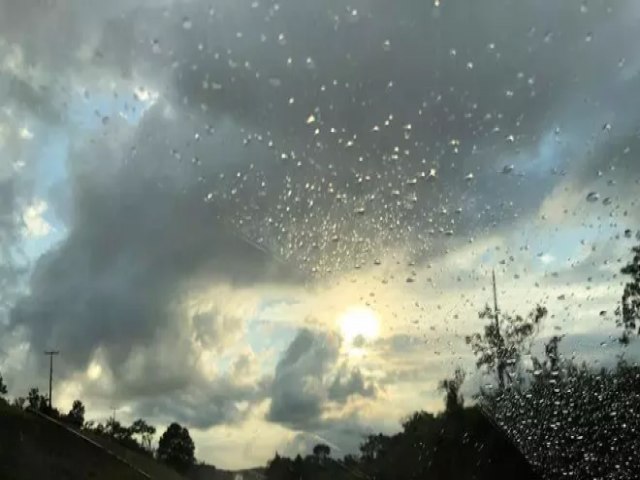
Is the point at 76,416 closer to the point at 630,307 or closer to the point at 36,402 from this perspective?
the point at 36,402

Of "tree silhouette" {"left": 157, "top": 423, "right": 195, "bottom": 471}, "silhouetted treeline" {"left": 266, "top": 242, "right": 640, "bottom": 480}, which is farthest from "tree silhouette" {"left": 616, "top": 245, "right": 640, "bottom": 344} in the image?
"tree silhouette" {"left": 157, "top": 423, "right": 195, "bottom": 471}

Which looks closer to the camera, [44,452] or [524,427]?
[44,452]

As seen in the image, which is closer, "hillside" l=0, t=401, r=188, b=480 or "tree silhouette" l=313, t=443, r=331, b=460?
"hillside" l=0, t=401, r=188, b=480

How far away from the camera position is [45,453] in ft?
35.1

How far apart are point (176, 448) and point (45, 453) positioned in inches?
61.8

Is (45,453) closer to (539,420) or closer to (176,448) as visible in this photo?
(176,448)

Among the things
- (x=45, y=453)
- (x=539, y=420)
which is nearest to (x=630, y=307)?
(x=539, y=420)

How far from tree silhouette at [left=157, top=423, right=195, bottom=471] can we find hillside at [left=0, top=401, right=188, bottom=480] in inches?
23.3

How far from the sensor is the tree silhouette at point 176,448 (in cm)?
1133

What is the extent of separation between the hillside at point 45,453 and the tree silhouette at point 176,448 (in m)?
0.59

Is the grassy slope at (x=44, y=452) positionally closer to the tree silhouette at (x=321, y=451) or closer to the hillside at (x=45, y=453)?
the hillside at (x=45, y=453)

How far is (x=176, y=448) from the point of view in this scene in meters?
11.6

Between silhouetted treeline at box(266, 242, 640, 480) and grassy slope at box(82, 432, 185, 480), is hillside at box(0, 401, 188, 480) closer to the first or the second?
grassy slope at box(82, 432, 185, 480)

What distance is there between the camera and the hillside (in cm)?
1050
